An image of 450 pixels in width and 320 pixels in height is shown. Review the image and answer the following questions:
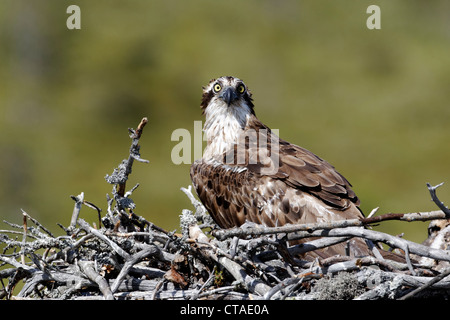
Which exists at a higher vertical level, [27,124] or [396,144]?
[27,124]

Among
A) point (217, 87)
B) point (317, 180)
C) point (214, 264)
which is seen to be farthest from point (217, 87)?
point (214, 264)

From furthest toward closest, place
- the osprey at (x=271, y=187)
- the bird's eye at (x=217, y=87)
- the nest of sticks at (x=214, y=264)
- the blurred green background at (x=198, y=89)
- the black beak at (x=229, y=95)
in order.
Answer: the blurred green background at (x=198, y=89) → the bird's eye at (x=217, y=87) → the black beak at (x=229, y=95) → the osprey at (x=271, y=187) → the nest of sticks at (x=214, y=264)

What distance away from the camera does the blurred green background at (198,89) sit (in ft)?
85.0

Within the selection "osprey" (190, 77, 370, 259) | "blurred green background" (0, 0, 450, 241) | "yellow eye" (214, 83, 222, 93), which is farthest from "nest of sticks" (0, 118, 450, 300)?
"blurred green background" (0, 0, 450, 241)

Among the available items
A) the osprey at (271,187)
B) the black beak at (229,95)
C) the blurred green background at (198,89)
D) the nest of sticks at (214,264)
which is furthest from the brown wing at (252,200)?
the blurred green background at (198,89)

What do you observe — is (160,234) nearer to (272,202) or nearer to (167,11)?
(272,202)

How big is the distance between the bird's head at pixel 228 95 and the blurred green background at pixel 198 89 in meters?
12.2

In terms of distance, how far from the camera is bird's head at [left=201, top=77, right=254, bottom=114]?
9172 millimetres

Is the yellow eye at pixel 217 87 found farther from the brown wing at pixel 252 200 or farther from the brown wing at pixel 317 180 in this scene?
the brown wing at pixel 317 180

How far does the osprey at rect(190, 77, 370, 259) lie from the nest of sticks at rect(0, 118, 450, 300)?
0.97 meters

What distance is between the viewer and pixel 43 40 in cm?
3653

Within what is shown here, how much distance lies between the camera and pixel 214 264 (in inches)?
251
